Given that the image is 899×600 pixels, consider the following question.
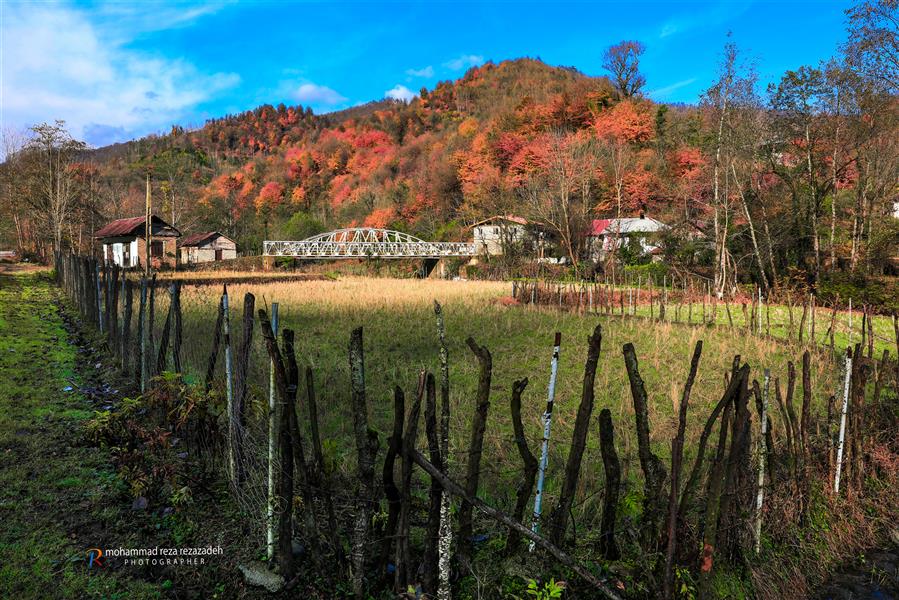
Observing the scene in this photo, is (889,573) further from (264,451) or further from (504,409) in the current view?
(264,451)

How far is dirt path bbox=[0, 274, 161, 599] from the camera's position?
9.49 ft

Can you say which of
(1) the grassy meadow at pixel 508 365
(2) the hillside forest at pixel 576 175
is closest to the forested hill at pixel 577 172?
(2) the hillside forest at pixel 576 175

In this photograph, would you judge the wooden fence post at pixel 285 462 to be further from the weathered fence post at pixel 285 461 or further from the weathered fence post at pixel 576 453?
the weathered fence post at pixel 576 453

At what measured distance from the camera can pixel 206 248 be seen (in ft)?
175

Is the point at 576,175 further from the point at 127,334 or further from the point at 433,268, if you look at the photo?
the point at 127,334

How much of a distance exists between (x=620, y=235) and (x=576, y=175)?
219 inches

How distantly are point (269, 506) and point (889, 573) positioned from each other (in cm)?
440

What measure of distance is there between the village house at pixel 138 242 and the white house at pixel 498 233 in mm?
25787

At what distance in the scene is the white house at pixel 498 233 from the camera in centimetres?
3781

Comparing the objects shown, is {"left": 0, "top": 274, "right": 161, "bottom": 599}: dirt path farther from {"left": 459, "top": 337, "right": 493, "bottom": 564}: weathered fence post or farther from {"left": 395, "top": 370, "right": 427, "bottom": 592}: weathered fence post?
{"left": 459, "top": 337, "right": 493, "bottom": 564}: weathered fence post

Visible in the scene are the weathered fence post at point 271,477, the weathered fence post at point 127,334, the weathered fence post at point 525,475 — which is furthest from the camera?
the weathered fence post at point 127,334

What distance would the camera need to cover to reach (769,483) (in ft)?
12.2

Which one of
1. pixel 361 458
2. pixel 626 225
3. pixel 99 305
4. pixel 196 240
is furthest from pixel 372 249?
pixel 361 458

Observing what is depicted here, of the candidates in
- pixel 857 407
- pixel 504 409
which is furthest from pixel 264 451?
pixel 857 407
